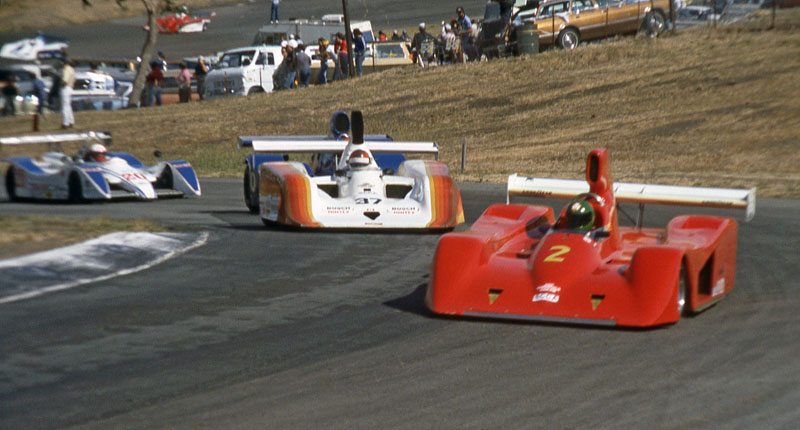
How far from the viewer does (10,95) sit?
115 feet

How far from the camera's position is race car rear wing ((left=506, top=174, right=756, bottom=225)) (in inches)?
351

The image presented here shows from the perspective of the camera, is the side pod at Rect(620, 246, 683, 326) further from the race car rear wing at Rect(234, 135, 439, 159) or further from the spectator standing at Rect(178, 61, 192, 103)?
the spectator standing at Rect(178, 61, 192, 103)

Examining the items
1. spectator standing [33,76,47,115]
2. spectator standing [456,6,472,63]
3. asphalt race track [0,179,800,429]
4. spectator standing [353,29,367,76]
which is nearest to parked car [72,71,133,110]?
spectator standing [33,76,47,115]

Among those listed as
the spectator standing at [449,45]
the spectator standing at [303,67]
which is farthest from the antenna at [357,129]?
the spectator standing at [449,45]

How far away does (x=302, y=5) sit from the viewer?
65562mm

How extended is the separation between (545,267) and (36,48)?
40.9 meters

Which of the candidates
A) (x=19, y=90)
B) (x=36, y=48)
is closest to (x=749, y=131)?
(x=19, y=90)

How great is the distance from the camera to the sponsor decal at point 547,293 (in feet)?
24.5

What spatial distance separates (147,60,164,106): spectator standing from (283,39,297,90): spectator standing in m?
4.36

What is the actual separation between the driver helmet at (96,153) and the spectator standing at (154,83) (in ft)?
67.5

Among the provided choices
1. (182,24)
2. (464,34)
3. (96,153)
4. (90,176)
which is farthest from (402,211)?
(182,24)

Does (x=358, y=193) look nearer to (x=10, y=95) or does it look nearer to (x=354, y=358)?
(x=354, y=358)

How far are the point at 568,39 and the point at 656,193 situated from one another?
26.4m

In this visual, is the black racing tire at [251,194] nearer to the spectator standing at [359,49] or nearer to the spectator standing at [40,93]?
the spectator standing at [359,49]
